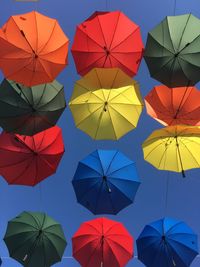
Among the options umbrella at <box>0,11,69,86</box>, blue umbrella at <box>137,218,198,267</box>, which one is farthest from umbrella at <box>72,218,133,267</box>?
umbrella at <box>0,11,69,86</box>

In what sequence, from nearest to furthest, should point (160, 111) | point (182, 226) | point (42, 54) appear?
point (42, 54)
point (160, 111)
point (182, 226)

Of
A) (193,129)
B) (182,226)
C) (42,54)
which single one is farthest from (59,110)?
(182,226)

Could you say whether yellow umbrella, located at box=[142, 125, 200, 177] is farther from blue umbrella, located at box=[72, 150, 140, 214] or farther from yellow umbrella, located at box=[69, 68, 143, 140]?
yellow umbrella, located at box=[69, 68, 143, 140]

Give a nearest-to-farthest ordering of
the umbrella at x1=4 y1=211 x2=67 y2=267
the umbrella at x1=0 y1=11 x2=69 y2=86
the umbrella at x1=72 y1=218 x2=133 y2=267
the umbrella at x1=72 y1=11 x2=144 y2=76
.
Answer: the umbrella at x1=0 y1=11 x2=69 y2=86
the umbrella at x1=72 y1=11 x2=144 y2=76
the umbrella at x1=4 y1=211 x2=67 y2=267
the umbrella at x1=72 y1=218 x2=133 y2=267

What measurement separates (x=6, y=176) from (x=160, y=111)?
12.1 ft

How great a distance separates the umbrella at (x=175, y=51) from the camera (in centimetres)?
877

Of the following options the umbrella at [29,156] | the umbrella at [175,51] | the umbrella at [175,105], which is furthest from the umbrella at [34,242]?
the umbrella at [175,51]

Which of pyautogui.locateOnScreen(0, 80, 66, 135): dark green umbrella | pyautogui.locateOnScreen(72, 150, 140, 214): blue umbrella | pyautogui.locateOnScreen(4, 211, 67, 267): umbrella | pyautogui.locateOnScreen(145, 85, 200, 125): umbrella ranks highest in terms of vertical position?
pyautogui.locateOnScreen(145, 85, 200, 125): umbrella

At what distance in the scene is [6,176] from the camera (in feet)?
33.1

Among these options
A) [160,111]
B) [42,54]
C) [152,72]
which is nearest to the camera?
[42,54]

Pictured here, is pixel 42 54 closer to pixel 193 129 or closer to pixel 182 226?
pixel 193 129

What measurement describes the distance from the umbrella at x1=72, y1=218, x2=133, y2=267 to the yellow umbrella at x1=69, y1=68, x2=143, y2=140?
2568 mm

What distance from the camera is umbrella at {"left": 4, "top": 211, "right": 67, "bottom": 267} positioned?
10383 millimetres

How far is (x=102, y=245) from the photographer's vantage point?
10648 mm
